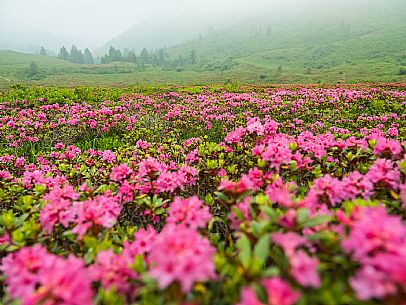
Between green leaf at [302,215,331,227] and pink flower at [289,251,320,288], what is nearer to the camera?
pink flower at [289,251,320,288]

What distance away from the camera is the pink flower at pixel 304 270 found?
138cm

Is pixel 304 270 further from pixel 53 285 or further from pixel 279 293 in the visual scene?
pixel 53 285

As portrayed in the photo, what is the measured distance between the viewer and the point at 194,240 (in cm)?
154

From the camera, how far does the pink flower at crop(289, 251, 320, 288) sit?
54.1 inches

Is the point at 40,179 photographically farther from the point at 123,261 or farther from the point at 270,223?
the point at 270,223

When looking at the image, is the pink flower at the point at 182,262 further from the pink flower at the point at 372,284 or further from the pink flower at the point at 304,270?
the pink flower at the point at 372,284

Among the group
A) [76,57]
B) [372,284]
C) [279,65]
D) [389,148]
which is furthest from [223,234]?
[76,57]

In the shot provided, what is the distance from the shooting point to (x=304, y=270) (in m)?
1.42

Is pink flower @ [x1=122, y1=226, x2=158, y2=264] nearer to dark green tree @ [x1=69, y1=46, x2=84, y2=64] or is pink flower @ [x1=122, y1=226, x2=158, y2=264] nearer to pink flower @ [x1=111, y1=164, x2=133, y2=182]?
pink flower @ [x1=111, y1=164, x2=133, y2=182]

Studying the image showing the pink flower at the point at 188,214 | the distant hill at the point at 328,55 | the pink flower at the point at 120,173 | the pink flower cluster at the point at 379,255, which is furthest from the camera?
the distant hill at the point at 328,55

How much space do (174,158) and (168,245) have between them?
4.93 meters

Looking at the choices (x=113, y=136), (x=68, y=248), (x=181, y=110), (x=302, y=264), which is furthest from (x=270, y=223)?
(x=181, y=110)

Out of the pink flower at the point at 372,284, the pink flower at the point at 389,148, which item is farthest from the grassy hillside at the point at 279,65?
the pink flower at the point at 372,284

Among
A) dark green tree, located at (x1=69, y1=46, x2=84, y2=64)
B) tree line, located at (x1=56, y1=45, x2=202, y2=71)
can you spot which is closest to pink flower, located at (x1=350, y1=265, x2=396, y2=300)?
tree line, located at (x1=56, y1=45, x2=202, y2=71)
